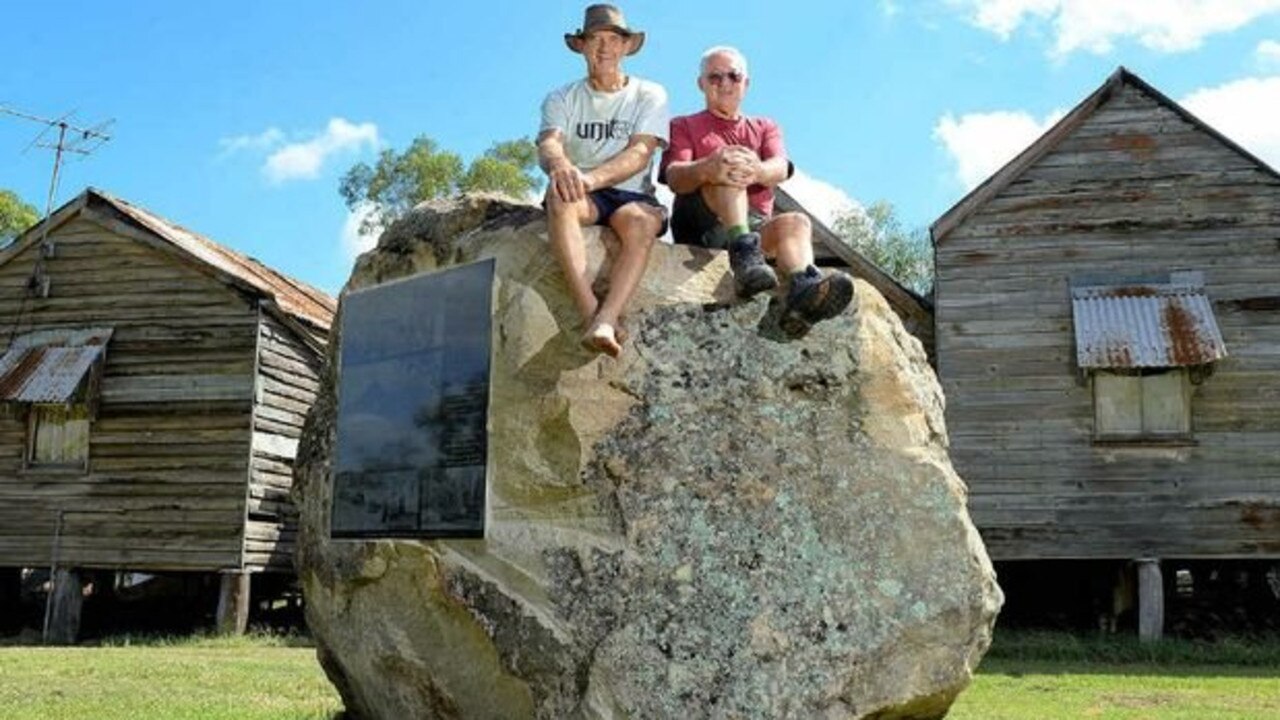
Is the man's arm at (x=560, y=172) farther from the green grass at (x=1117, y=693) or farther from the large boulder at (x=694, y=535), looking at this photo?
the green grass at (x=1117, y=693)

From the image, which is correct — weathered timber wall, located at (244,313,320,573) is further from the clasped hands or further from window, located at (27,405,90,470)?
the clasped hands

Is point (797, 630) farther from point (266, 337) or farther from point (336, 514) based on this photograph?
point (266, 337)

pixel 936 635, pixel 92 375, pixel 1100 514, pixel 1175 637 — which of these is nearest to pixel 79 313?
pixel 92 375

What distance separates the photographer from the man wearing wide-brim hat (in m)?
5.09

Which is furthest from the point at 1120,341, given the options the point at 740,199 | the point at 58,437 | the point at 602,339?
the point at 58,437

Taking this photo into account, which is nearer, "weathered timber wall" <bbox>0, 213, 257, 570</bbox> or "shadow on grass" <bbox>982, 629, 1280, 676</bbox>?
"shadow on grass" <bbox>982, 629, 1280, 676</bbox>

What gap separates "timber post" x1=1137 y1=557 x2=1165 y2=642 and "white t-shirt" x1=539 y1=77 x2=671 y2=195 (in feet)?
38.4

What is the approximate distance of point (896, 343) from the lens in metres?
5.40

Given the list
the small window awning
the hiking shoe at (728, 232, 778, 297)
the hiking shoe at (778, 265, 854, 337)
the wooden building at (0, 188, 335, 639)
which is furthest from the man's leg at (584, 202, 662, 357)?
the small window awning

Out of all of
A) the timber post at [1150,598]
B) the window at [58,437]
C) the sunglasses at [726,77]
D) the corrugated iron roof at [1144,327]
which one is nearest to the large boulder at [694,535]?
the sunglasses at [726,77]

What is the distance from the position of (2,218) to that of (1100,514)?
104 feet

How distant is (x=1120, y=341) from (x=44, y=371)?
45.1 ft

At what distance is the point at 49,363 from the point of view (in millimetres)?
17812

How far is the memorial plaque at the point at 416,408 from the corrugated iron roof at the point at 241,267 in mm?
11493
